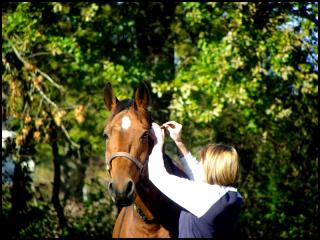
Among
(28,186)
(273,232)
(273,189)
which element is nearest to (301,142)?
(273,189)

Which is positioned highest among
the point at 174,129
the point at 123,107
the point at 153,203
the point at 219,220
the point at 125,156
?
the point at 123,107

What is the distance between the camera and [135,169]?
360 cm

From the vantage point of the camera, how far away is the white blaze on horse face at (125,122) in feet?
12.2

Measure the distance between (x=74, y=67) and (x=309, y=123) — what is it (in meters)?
5.58

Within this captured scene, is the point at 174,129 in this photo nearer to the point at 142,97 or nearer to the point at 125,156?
the point at 142,97

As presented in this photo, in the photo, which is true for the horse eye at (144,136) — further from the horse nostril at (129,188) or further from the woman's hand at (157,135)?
the horse nostril at (129,188)

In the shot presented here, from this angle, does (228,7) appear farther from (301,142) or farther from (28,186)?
(28,186)

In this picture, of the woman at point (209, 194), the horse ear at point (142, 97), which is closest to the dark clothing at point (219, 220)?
the woman at point (209, 194)

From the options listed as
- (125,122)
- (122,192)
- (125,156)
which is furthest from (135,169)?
(125,122)

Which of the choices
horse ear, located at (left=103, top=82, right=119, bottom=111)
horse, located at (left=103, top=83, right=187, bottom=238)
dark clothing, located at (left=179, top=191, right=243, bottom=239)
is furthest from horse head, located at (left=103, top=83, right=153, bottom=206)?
dark clothing, located at (left=179, top=191, right=243, bottom=239)

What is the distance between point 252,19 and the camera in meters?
9.62

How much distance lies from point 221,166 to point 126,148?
2.37 feet

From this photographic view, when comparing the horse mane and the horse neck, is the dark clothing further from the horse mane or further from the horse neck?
the horse mane

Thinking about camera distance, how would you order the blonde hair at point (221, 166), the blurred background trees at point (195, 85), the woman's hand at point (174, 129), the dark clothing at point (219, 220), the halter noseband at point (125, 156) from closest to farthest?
the dark clothing at point (219, 220), the blonde hair at point (221, 166), the halter noseband at point (125, 156), the woman's hand at point (174, 129), the blurred background trees at point (195, 85)
